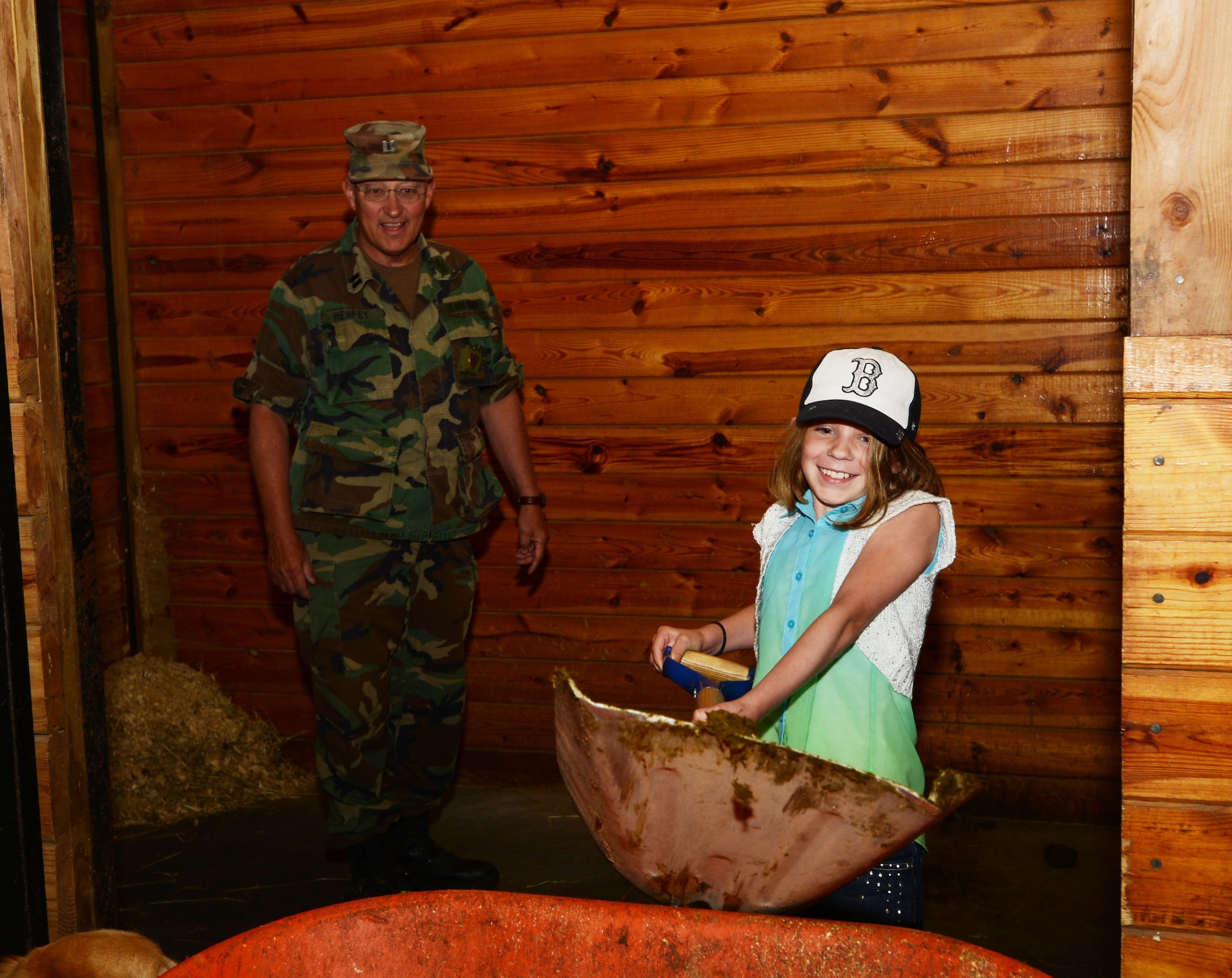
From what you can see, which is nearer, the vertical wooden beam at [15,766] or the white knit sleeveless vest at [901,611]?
the white knit sleeveless vest at [901,611]

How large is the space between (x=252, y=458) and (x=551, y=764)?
159cm

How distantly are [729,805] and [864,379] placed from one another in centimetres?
88

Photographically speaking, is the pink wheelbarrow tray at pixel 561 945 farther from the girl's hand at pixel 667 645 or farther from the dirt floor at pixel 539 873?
the dirt floor at pixel 539 873

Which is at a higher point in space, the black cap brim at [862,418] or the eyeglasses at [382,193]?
the eyeglasses at [382,193]

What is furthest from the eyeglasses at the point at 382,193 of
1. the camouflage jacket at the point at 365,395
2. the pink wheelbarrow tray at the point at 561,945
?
the pink wheelbarrow tray at the point at 561,945

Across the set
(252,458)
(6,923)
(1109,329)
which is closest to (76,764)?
(6,923)

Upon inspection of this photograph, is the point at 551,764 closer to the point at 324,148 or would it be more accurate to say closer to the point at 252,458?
the point at 252,458

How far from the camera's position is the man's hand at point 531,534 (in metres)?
3.53

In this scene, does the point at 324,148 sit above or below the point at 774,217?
above

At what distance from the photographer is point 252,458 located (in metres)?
3.18

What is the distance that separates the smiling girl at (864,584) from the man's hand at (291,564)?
4.76ft

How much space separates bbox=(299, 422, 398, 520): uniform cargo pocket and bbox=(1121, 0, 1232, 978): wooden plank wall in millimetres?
1978

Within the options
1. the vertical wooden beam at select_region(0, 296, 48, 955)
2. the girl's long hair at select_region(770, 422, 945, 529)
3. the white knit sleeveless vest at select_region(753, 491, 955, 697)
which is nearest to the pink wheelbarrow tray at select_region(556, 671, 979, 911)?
the white knit sleeveless vest at select_region(753, 491, 955, 697)

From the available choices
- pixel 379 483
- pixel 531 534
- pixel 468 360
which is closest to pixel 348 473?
pixel 379 483
